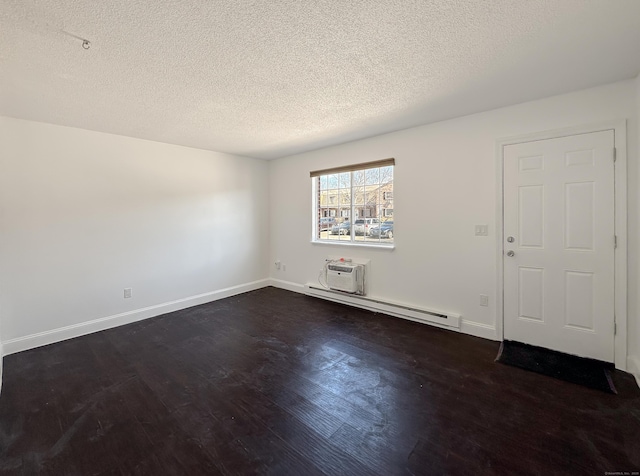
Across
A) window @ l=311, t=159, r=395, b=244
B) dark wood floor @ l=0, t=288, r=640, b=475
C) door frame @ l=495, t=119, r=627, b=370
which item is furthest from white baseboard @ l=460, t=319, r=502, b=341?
window @ l=311, t=159, r=395, b=244

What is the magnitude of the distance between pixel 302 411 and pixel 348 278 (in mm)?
2256

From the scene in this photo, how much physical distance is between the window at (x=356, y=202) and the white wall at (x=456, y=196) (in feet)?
0.54

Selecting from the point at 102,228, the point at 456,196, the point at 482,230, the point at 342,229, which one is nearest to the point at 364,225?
the point at 342,229

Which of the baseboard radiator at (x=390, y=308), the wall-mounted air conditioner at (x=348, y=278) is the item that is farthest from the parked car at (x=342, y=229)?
the baseboard radiator at (x=390, y=308)

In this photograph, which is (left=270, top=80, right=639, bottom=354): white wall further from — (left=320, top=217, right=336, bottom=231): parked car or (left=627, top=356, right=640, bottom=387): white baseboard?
(left=320, top=217, right=336, bottom=231): parked car

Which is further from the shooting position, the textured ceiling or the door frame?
the door frame

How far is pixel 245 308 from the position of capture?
4.04m

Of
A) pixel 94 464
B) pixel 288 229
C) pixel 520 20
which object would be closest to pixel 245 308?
pixel 288 229

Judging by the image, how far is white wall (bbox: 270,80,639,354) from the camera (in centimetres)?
242

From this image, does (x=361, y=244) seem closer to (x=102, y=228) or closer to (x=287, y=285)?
(x=287, y=285)

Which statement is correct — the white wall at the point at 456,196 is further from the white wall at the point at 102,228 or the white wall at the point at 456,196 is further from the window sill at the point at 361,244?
the white wall at the point at 102,228

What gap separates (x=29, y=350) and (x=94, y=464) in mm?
2208

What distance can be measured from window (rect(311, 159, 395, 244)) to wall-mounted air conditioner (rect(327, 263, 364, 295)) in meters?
0.46

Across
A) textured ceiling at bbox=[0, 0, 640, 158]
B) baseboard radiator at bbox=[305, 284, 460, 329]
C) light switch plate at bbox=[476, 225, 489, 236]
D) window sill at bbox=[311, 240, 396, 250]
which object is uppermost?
textured ceiling at bbox=[0, 0, 640, 158]
